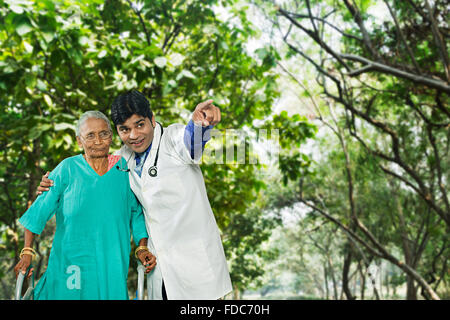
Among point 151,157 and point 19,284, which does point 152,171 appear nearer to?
point 151,157

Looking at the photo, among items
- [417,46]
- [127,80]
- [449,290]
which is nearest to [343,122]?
[417,46]

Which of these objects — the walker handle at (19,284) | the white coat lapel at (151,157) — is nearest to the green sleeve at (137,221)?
the white coat lapel at (151,157)

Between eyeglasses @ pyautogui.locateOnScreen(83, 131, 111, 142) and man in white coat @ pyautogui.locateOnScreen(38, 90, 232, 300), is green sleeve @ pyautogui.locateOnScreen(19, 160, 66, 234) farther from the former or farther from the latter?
eyeglasses @ pyautogui.locateOnScreen(83, 131, 111, 142)

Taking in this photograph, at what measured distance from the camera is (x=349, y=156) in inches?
410

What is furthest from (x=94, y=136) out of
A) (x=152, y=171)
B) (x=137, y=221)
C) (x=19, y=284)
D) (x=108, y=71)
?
(x=108, y=71)

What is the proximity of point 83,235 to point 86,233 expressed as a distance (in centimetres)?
2

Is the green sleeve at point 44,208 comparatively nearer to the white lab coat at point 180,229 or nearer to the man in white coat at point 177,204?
the man in white coat at point 177,204

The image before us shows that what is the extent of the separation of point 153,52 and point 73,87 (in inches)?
52.9

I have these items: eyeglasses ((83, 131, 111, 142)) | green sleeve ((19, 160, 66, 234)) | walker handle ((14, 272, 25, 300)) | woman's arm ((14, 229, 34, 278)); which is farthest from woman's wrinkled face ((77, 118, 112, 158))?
walker handle ((14, 272, 25, 300))

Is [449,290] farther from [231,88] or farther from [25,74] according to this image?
[25,74]

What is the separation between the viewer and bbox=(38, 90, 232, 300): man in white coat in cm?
180

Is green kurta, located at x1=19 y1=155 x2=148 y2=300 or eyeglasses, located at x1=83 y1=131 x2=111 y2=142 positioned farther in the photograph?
eyeglasses, located at x1=83 y1=131 x2=111 y2=142

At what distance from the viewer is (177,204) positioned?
1.85 m
